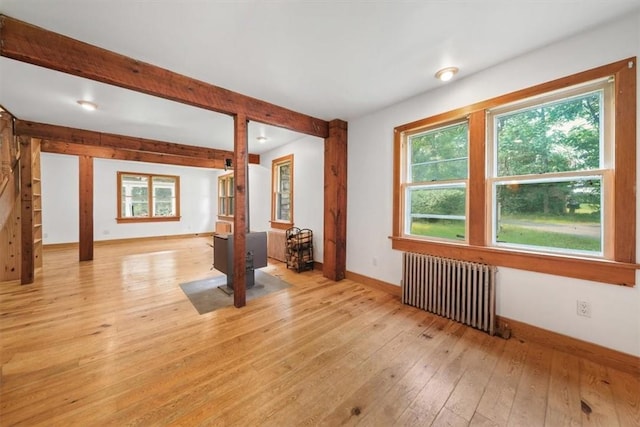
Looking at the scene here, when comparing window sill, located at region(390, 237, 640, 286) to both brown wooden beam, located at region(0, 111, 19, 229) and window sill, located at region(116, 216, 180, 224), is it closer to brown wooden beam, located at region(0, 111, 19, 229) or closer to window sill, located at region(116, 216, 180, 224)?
brown wooden beam, located at region(0, 111, 19, 229)

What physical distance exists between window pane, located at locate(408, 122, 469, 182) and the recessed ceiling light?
4147 millimetres

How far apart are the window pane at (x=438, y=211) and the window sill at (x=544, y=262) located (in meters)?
0.18

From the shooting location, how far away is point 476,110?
2.39 meters

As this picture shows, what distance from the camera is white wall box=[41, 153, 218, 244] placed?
586 cm

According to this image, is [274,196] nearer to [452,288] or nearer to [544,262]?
[452,288]

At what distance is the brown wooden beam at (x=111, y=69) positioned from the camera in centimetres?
169

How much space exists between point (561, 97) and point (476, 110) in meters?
0.61

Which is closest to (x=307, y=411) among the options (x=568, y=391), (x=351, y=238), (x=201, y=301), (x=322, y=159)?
(x=568, y=391)

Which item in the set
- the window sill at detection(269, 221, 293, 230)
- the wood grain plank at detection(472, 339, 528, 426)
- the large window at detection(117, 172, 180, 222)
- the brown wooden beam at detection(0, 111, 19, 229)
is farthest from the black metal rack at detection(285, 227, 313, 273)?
the large window at detection(117, 172, 180, 222)

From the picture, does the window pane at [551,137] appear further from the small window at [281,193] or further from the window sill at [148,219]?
the window sill at [148,219]

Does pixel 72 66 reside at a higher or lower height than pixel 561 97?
higher

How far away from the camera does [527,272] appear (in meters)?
2.12

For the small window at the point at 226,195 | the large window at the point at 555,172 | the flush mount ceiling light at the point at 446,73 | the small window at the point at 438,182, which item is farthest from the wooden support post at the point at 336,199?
the small window at the point at 226,195

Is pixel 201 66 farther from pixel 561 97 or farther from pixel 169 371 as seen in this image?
pixel 561 97
